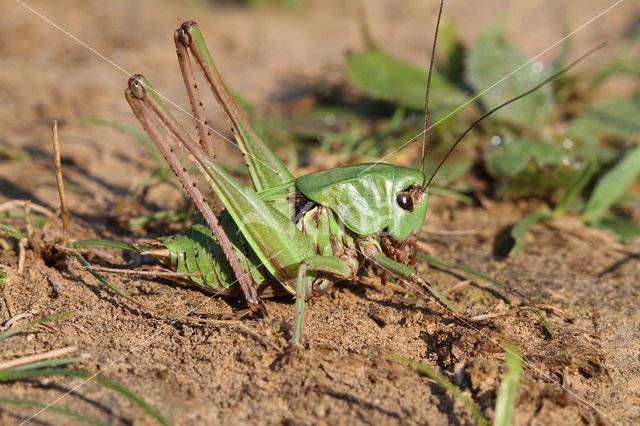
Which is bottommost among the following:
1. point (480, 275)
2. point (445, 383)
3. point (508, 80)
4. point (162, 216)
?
point (445, 383)

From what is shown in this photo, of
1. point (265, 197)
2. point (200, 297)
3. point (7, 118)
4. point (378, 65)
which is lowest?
point (200, 297)

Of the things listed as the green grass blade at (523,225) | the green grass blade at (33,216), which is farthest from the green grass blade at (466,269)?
the green grass blade at (33,216)

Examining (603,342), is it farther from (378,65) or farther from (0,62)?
(0,62)

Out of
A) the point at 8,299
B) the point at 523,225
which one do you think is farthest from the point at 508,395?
the point at 8,299

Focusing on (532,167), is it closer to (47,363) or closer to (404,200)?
(404,200)

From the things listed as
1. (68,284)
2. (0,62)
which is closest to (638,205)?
(68,284)

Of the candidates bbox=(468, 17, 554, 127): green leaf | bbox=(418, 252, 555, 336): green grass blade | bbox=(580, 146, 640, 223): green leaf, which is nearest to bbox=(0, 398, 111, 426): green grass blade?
bbox=(418, 252, 555, 336): green grass blade

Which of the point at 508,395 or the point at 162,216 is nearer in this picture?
the point at 508,395
